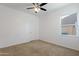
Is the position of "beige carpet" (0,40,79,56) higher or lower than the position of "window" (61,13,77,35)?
lower

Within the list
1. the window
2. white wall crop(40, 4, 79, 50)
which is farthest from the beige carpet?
the window

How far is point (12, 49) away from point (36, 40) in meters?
0.60

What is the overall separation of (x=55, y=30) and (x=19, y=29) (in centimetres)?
74

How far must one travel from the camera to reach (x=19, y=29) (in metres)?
1.75

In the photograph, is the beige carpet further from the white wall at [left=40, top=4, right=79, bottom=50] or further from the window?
the window

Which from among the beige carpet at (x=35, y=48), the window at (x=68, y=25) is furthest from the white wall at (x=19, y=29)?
the window at (x=68, y=25)

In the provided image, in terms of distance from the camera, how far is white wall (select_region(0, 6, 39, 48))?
1727 millimetres

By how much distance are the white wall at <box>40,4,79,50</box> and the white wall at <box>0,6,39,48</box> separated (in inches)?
6.4

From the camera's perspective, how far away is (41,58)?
121 cm

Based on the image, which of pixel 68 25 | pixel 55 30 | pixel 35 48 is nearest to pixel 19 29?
pixel 35 48

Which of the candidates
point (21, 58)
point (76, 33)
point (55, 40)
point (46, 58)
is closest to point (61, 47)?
point (55, 40)

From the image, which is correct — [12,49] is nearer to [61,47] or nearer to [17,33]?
[17,33]

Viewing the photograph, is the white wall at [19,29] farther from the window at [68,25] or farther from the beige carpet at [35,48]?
the window at [68,25]

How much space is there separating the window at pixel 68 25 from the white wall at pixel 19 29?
530 millimetres
